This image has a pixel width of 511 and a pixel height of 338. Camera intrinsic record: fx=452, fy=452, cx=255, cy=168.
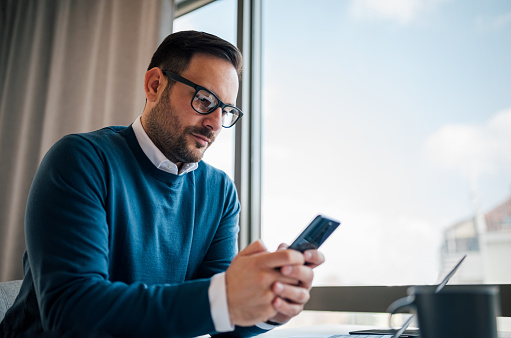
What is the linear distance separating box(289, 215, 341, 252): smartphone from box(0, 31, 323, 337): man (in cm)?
2

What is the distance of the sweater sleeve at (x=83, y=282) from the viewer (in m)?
0.76

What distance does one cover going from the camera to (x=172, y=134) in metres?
1.29

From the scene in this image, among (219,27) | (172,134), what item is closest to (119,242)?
(172,134)

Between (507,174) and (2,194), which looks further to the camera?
(2,194)

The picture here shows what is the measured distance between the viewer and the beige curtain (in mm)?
2311

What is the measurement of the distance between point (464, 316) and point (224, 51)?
1020mm

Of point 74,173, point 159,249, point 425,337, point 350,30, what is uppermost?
point 350,30

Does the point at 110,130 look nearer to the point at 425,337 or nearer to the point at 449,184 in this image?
the point at 425,337

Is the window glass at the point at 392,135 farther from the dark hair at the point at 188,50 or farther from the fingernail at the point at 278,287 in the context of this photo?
the fingernail at the point at 278,287

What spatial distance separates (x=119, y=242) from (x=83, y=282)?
0.99ft

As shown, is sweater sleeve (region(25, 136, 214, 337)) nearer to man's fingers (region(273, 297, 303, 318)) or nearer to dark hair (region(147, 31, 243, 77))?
Result: man's fingers (region(273, 297, 303, 318))

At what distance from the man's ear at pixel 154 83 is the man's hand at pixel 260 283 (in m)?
0.73

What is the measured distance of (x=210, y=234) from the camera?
1.39 metres

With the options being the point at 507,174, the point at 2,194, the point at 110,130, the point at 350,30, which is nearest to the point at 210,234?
the point at 110,130
